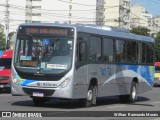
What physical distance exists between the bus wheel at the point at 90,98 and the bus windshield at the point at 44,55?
6.07 feet

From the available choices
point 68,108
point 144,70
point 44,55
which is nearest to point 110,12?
point 144,70

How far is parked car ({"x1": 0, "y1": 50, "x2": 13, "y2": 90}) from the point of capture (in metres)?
28.3

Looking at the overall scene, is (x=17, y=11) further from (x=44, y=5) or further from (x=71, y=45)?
(x=71, y=45)

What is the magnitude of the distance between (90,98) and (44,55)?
2573 millimetres

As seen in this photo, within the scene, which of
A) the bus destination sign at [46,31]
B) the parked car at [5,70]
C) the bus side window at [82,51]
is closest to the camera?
the bus destination sign at [46,31]

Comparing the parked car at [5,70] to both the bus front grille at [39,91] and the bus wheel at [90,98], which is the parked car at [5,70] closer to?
the bus wheel at [90,98]

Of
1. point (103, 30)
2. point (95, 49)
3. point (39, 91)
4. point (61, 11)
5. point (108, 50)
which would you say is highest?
point (103, 30)

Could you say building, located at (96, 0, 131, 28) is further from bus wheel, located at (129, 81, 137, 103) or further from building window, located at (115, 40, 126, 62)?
building window, located at (115, 40, 126, 62)

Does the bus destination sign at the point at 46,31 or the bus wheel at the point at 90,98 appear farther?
the bus wheel at the point at 90,98

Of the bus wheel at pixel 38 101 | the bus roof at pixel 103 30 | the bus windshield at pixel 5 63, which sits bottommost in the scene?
the bus wheel at pixel 38 101

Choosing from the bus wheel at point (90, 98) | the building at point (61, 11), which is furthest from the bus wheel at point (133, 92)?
the building at point (61, 11)

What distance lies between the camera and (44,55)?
1834 centimetres

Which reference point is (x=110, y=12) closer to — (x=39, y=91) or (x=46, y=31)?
(x=46, y=31)

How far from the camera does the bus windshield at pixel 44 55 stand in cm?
1819
